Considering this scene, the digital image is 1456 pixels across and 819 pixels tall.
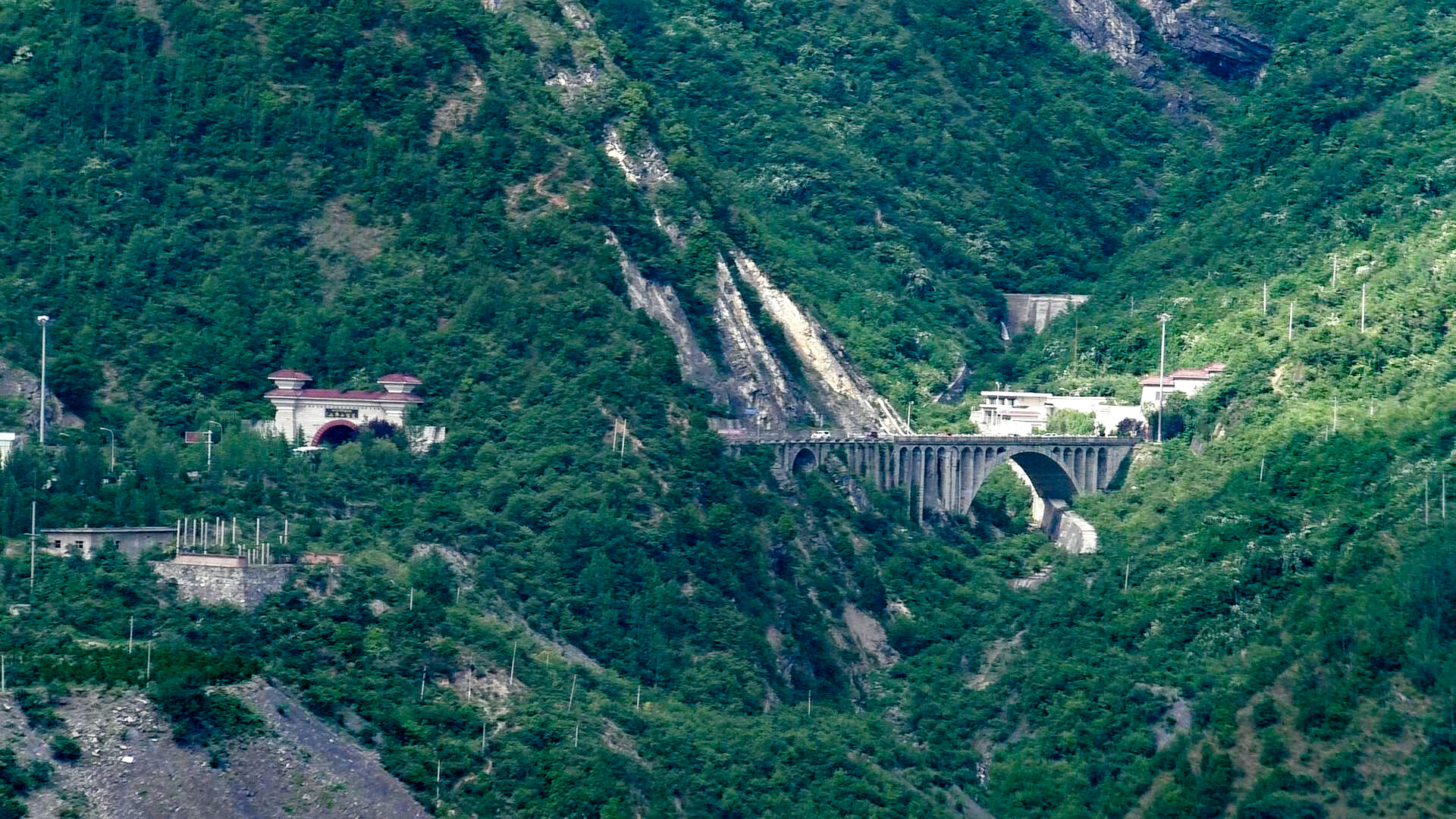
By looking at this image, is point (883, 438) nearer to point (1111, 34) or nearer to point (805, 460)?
point (805, 460)

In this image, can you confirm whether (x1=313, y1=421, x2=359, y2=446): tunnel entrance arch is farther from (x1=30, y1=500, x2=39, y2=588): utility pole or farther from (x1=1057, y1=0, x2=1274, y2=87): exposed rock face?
(x1=1057, y1=0, x2=1274, y2=87): exposed rock face

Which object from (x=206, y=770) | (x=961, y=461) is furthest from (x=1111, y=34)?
(x=206, y=770)

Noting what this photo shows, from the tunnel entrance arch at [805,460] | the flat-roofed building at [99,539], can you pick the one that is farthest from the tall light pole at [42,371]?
the tunnel entrance arch at [805,460]

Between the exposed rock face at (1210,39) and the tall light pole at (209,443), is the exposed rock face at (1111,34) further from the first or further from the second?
the tall light pole at (209,443)

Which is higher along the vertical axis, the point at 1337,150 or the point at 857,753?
the point at 1337,150

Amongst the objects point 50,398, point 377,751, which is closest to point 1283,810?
point 377,751

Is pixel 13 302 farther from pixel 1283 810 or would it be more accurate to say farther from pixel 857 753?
pixel 1283 810

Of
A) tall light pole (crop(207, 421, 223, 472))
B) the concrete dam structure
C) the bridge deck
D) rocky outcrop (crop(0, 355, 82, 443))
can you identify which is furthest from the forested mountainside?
the bridge deck
